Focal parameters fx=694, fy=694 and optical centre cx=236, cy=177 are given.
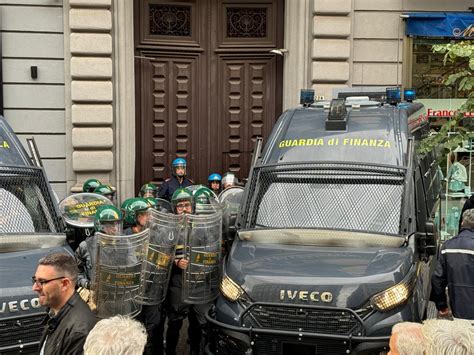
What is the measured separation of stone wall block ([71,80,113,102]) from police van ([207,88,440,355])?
585 centimetres

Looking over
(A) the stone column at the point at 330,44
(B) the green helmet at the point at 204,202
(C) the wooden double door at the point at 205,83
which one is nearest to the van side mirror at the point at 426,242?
(B) the green helmet at the point at 204,202

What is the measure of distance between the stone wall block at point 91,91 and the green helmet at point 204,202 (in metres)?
5.97

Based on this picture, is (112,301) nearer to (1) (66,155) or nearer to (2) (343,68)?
(1) (66,155)

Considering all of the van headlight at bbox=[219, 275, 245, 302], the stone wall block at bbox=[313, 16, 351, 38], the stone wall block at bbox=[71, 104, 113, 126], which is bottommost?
the van headlight at bbox=[219, 275, 245, 302]

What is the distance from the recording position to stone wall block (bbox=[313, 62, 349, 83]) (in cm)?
1348

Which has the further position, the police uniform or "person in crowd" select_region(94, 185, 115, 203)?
"person in crowd" select_region(94, 185, 115, 203)

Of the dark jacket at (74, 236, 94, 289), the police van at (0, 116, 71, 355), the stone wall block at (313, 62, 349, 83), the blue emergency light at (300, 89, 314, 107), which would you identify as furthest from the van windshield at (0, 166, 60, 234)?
the stone wall block at (313, 62, 349, 83)

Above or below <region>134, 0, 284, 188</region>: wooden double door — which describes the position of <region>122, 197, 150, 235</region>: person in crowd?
below

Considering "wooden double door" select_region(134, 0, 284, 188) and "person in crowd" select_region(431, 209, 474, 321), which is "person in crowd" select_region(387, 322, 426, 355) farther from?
"wooden double door" select_region(134, 0, 284, 188)

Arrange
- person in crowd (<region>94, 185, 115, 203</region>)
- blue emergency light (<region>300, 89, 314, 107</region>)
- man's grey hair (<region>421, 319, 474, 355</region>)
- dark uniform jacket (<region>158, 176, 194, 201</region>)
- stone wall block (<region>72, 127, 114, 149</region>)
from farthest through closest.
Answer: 1. stone wall block (<region>72, 127, 114, 149</region>)
2. dark uniform jacket (<region>158, 176, 194, 201</region>)
3. person in crowd (<region>94, 185, 115, 203</region>)
4. blue emergency light (<region>300, 89, 314, 107</region>)
5. man's grey hair (<region>421, 319, 474, 355</region>)

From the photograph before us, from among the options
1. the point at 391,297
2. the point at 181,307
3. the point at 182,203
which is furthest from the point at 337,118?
the point at 181,307

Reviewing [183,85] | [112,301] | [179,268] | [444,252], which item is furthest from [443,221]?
[112,301]

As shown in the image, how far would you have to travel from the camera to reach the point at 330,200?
6809 mm

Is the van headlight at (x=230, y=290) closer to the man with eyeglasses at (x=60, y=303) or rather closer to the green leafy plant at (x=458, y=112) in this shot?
the man with eyeglasses at (x=60, y=303)
